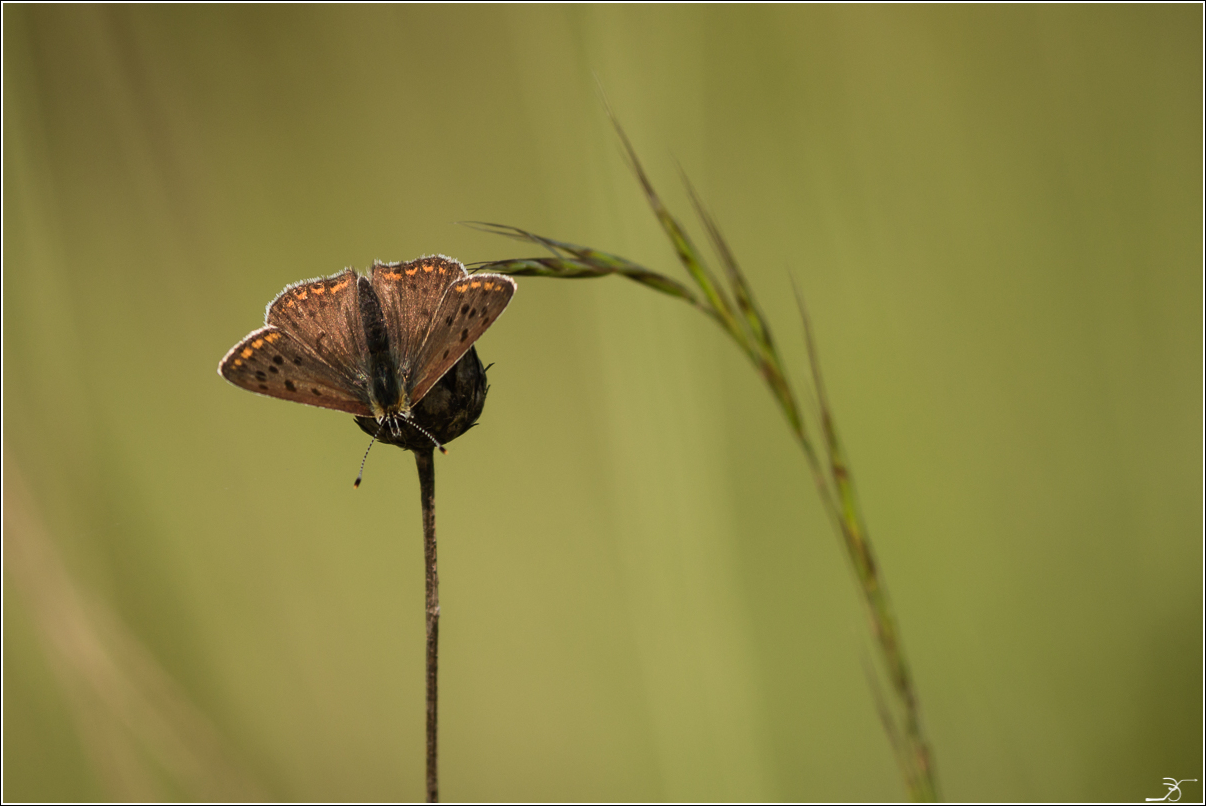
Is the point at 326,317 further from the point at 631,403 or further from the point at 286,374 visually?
the point at 631,403

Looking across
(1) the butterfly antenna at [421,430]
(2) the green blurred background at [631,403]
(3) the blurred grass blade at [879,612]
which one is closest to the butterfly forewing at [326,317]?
(1) the butterfly antenna at [421,430]

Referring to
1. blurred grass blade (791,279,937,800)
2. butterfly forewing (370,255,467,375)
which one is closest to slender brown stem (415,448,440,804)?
butterfly forewing (370,255,467,375)

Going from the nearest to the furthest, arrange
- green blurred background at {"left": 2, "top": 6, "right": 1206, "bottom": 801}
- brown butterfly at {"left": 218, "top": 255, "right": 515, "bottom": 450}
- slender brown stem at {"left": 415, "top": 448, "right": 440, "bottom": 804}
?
slender brown stem at {"left": 415, "top": 448, "right": 440, "bottom": 804} < brown butterfly at {"left": 218, "top": 255, "right": 515, "bottom": 450} < green blurred background at {"left": 2, "top": 6, "right": 1206, "bottom": 801}

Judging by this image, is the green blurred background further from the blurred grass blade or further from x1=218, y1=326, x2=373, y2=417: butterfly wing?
x1=218, y1=326, x2=373, y2=417: butterfly wing

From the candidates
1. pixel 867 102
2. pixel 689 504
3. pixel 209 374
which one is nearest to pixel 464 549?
pixel 689 504

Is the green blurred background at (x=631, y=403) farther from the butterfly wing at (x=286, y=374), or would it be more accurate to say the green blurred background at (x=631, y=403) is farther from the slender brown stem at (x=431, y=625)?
the slender brown stem at (x=431, y=625)

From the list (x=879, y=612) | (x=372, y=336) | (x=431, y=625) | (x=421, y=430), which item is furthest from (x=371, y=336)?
(x=879, y=612)

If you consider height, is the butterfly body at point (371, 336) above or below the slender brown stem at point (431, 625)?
above

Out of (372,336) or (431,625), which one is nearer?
(431,625)
